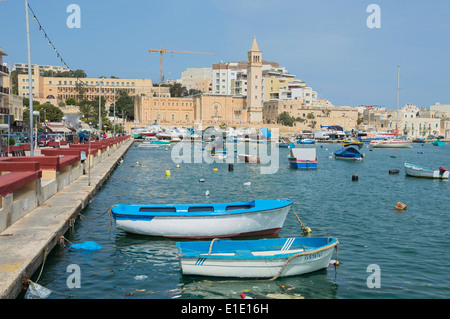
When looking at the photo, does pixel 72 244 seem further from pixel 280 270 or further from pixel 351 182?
pixel 351 182

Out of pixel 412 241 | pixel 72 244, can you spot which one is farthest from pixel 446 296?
pixel 72 244

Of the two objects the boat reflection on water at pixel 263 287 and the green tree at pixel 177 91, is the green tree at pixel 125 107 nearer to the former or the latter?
Answer: the green tree at pixel 177 91

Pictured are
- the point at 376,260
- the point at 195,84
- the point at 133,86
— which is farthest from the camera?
the point at 195,84

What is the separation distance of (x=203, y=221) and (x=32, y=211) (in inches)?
209

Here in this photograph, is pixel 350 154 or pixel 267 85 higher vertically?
pixel 267 85

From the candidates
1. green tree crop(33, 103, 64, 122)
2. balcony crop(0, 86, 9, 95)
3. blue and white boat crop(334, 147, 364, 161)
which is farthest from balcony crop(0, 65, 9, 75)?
green tree crop(33, 103, 64, 122)

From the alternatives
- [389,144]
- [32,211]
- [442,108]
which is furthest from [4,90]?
[442,108]

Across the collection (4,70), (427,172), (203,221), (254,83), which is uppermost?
(254,83)

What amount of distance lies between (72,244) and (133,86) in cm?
13325

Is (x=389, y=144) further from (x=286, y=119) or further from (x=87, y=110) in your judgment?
(x=87, y=110)

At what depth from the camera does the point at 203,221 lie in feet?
43.9
